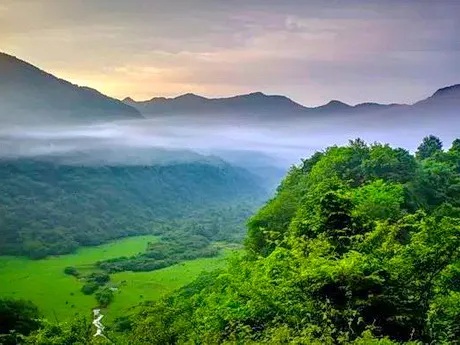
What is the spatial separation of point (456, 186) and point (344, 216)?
29.5 metres

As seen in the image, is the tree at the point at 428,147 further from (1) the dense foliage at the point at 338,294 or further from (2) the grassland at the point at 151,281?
(1) the dense foliage at the point at 338,294

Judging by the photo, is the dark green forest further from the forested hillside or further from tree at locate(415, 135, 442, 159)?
the forested hillside

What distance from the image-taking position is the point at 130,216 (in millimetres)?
162625

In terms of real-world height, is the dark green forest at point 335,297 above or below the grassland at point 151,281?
above

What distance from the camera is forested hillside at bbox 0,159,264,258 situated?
128 m

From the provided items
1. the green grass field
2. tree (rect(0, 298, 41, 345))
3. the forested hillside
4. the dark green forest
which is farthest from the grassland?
the dark green forest

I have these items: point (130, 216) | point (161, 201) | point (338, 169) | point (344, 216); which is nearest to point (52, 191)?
point (130, 216)

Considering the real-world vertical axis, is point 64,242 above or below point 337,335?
below

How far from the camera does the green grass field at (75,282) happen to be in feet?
252

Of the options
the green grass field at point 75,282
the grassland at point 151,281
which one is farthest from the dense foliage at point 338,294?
the grassland at point 151,281

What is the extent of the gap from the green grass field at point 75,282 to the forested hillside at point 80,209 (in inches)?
326

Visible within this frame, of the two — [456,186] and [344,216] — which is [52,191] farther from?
[344,216]

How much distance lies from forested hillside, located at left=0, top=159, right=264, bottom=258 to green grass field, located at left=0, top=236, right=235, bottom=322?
8282 millimetres

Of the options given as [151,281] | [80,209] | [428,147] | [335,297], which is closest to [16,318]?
[335,297]
